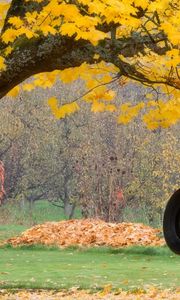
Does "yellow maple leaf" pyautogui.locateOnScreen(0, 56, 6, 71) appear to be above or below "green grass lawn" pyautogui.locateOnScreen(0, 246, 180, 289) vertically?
above

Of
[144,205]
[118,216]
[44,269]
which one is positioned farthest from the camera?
[144,205]

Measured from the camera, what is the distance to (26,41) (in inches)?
335

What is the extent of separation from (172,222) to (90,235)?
9955 millimetres

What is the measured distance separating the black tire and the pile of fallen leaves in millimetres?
9002

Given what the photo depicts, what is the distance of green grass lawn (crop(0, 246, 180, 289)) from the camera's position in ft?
38.7

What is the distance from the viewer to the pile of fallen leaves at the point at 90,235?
18.1 metres

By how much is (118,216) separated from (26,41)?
16439mm

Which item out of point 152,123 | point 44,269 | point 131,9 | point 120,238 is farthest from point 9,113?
point 131,9

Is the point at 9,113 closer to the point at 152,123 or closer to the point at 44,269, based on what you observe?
the point at 44,269

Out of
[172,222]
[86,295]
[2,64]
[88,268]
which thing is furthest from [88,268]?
[2,64]

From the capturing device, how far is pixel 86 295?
33.6ft

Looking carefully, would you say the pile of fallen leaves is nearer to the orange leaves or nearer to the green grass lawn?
the green grass lawn

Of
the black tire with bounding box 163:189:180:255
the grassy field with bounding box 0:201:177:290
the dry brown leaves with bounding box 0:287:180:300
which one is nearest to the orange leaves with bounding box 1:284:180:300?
the dry brown leaves with bounding box 0:287:180:300

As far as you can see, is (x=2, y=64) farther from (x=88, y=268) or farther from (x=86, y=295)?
(x=88, y=268)
